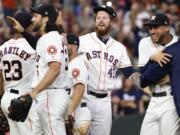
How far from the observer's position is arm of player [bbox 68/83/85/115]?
29.6 feet

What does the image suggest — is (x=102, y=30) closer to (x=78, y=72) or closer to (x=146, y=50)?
(x=146, y=50)

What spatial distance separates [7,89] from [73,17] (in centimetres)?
811

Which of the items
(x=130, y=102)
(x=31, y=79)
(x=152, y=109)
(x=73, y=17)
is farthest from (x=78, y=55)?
(x=73, y=17)

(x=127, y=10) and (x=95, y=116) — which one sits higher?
(x=127, y=10)

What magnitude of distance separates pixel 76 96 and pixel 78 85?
219 mm

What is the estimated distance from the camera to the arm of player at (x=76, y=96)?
9008 millimetres

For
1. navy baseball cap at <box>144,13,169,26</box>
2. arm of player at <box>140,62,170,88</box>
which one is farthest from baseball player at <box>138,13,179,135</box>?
arm of player at <box>140,62,170,88</box>

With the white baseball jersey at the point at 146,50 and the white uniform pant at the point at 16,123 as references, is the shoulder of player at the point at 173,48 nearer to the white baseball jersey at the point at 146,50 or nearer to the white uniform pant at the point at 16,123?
the white baseball jersey at the point at 146,50

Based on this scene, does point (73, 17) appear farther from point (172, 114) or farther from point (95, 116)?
point (172, 114)

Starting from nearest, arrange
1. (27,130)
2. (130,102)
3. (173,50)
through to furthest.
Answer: (173,50)
(27,130)
(130,102)

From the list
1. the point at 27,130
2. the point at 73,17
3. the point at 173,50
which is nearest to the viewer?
the point at 173,50

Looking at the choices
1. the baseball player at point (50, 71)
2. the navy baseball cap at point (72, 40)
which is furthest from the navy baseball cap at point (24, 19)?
the navy baseball cap at point (72, 40)

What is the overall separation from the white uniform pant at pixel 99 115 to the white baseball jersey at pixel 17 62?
102 centimetres

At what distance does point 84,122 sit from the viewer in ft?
30.7
